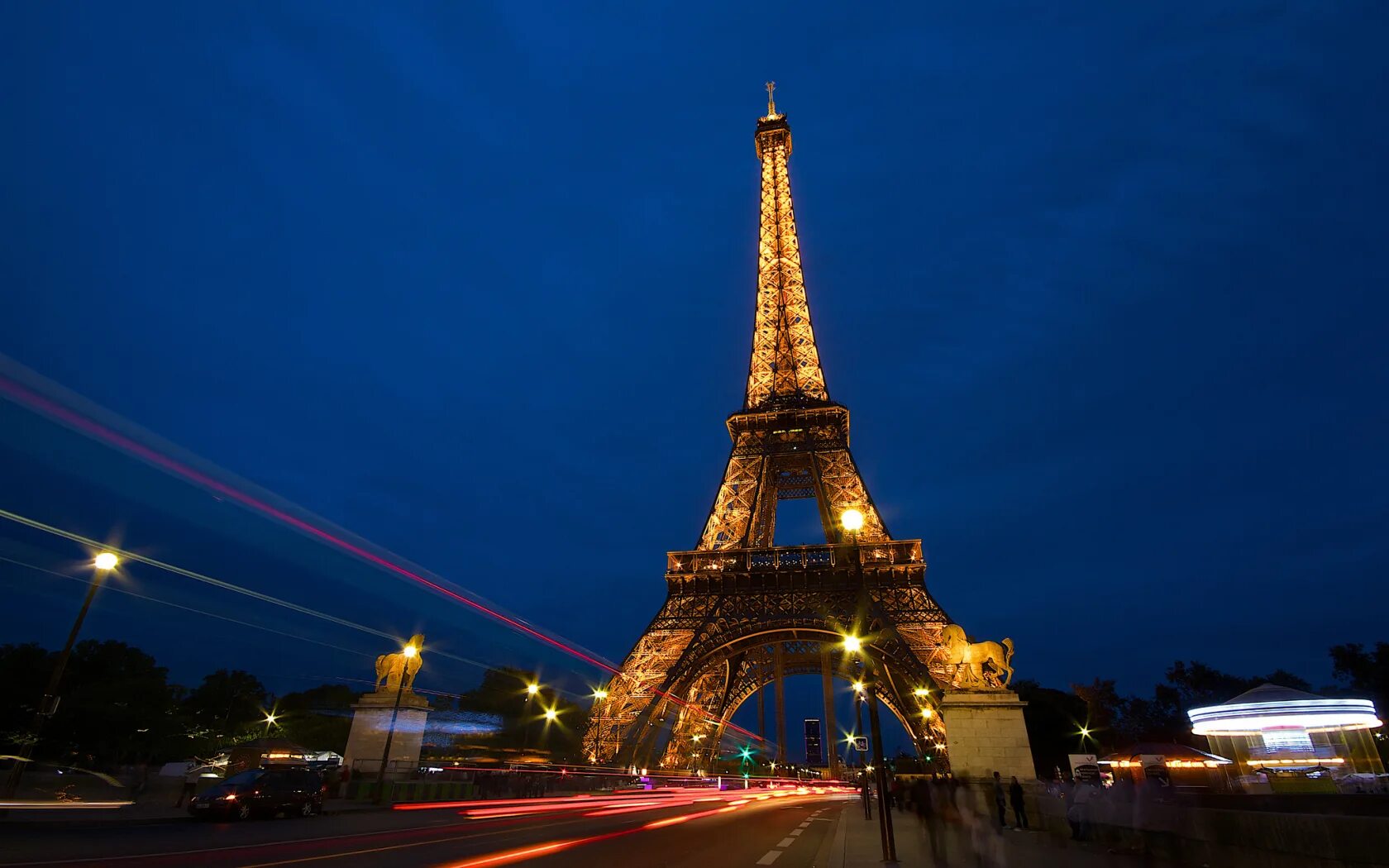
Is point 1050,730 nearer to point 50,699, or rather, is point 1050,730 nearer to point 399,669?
point 399,669

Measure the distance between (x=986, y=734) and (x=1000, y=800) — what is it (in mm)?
2724

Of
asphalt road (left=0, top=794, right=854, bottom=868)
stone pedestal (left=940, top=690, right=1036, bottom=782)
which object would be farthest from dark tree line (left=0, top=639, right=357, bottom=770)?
stone pedestal (left=940, top=690, right=1036, bottom=782)

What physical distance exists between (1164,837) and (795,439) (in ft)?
133

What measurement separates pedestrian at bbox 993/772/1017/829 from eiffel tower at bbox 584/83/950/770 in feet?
32.6

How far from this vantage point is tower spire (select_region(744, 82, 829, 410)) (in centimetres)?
5612

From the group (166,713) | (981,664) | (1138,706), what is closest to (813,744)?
(1138,706)

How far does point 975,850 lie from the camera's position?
13.3 meters

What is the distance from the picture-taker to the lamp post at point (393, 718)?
22.6m

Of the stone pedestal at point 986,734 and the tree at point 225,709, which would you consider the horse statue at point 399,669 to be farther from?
the tree at point 225,709

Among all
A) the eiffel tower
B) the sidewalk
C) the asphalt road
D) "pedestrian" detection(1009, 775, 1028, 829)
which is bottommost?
the asphalt road

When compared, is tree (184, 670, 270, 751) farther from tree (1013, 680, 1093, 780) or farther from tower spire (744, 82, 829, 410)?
tree (1013, 680, 1093, 780)

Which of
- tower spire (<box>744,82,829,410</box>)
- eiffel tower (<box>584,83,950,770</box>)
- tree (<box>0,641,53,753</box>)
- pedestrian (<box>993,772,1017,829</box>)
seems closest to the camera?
pedestrian (<box>993,772,1017,829</box>)

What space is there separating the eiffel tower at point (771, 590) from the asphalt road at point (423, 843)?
14420 millimetres

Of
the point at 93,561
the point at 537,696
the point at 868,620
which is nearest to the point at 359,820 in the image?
the point at 93,561
